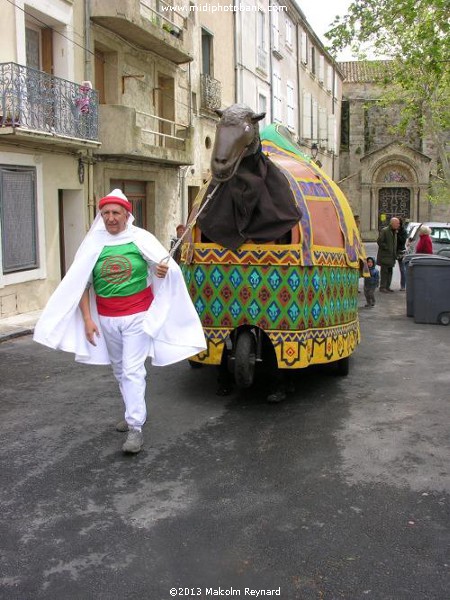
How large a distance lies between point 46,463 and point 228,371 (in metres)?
2.57

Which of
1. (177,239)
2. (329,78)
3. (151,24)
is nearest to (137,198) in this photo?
(151,24)

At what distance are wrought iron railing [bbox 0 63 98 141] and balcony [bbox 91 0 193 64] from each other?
220cm

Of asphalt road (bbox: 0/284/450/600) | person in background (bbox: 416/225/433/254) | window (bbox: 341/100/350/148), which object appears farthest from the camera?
window (bbox: 341/100/350/148)

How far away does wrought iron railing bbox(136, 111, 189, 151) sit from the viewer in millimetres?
19797

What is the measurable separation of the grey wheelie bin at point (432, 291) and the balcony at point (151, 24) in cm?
900

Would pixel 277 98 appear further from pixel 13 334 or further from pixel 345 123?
pixel 13 334

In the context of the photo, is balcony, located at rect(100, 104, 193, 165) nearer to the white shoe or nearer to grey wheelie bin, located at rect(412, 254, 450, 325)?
grey wheelie bin, located at rect(412, 254, 450, 325)

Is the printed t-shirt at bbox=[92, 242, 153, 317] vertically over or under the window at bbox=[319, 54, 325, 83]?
under

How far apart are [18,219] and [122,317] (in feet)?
29.7

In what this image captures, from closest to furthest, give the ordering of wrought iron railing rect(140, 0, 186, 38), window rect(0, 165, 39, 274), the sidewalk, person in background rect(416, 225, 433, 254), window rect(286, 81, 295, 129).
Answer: the sidewalk
window rect(0, 165, 39, 274)
person in background rect(416, 225, 433, 254)
wrought iron railing rect(140, 0, 186, 38)
window rect(286, 81, 295, 129)

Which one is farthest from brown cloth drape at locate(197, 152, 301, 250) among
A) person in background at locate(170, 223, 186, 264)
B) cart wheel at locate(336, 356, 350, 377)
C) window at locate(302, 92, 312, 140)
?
window at locate(302, 92, 312, 140)

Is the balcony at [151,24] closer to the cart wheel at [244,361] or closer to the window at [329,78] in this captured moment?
the cart wheel at [244,361]

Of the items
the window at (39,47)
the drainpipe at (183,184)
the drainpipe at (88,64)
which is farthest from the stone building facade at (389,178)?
the window at (39,47)

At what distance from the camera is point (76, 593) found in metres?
3.57
